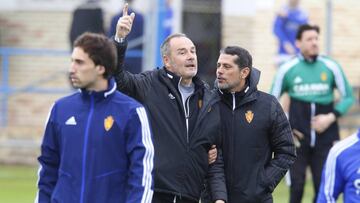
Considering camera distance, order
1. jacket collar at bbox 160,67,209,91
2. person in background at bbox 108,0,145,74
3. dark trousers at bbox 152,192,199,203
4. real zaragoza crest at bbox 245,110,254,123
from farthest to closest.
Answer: person in background at bbox 108,0,145,74
real zaragoza crest at bbox 245,110,254,123
jacket collar at bbox 160,67,209,91
dark trousers at bbox 152,192,199,203

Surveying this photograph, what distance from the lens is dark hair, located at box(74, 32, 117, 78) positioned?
674 centimetres

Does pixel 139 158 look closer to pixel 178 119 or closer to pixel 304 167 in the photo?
pixel 178 119

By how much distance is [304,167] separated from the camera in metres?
12.3

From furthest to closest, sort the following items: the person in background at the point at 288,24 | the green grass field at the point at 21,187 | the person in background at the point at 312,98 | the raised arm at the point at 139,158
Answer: the person in background at the point at 288,24 < the green grass field at the point at 21,187 < the person in background at the point at 312,98 < the raised arm at the point at 139,158

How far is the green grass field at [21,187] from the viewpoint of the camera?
14188 mm

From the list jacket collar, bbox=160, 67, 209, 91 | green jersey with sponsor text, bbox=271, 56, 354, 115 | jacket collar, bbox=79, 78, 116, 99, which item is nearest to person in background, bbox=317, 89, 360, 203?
jacket collar, bbox=160, 67, 209, 91

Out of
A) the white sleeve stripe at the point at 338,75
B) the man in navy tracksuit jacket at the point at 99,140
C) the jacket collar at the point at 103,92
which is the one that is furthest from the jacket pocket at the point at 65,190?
the white sleeve stripe at the point at 338,75

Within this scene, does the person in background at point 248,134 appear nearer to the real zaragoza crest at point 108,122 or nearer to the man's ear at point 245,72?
the man's ear at point 245,72

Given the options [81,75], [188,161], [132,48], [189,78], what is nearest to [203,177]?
[188,161]

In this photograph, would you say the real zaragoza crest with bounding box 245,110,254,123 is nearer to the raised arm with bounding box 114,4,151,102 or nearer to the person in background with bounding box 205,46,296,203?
the person in background with bounding box 205,46,296,203

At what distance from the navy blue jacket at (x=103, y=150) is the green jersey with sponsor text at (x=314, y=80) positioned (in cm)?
564

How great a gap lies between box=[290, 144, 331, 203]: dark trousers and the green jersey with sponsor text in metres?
0.52

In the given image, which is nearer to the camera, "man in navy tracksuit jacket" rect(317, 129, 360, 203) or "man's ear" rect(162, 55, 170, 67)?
"man in navy tracksuit jacket" rect(317, 129, 360, 203)

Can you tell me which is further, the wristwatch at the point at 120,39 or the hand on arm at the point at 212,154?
the hand on arm at the point at 212,154
